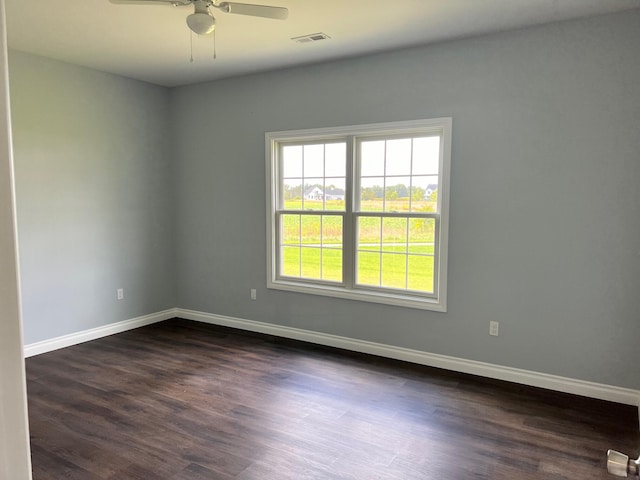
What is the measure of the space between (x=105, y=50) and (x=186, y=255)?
7.81 feet

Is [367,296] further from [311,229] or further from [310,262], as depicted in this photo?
[311,229]

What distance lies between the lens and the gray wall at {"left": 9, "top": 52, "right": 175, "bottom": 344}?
3.99 meters

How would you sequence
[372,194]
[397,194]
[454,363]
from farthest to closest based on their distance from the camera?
[372,194]
[397,194]
[454,363]

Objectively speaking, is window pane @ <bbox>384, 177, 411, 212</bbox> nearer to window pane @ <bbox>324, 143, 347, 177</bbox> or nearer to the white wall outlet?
window pane @ <bbox>324, 143, 347, 177</bbox>

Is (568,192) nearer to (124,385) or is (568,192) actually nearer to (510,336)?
(510,336)

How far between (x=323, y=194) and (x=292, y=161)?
20.3 inches

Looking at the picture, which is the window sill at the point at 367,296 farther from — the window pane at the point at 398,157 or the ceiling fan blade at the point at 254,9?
the ceiling fan blade at the point at 254,9

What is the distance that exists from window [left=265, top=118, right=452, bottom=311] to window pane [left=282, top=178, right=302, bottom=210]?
0.03 ft

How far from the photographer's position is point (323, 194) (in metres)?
4.38

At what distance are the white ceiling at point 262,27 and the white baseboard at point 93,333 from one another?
2.69 meters

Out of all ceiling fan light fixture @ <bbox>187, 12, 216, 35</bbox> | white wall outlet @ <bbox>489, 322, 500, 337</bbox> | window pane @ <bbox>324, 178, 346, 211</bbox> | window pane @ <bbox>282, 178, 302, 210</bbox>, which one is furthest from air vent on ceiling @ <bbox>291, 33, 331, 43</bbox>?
white wall outlet @ <bbox>489, 322, 500, 337</bbox>

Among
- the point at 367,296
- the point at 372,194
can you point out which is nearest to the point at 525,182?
the point at 372,194

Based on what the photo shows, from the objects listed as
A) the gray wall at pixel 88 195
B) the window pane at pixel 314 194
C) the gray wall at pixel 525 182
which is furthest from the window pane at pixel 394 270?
the gray wall at pixel 88 195

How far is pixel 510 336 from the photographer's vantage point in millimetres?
3490
